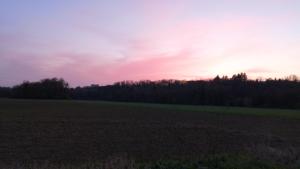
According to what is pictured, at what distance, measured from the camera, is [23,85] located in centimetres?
12862

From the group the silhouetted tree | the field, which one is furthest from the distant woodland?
the field

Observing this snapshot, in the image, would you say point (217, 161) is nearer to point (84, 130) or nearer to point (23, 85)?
point (84, 130)

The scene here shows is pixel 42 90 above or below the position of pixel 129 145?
above

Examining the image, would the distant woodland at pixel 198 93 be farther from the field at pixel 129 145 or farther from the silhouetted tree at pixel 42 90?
the field at pixel 129 145

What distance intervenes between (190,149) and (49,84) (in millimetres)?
108582

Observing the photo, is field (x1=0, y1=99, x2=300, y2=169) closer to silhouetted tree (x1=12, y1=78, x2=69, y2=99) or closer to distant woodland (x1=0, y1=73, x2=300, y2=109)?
distant woodland (x1=0, y1=73, x2=300, y2=109)

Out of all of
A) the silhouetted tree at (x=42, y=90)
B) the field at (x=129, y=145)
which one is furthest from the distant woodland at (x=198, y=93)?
the field at (x=129, y=145)

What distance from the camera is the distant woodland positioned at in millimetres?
109812

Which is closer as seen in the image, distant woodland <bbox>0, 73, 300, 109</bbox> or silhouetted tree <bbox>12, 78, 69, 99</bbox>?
distant woodland <bbox>0, 73, 300, 109</bbox>

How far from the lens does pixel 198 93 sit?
12394cm

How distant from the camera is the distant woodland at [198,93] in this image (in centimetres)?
10981

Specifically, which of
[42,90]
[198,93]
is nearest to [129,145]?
[198,93]

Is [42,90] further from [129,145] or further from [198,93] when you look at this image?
[129,145]

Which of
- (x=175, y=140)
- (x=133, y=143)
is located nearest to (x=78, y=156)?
(x=133, y=143)
